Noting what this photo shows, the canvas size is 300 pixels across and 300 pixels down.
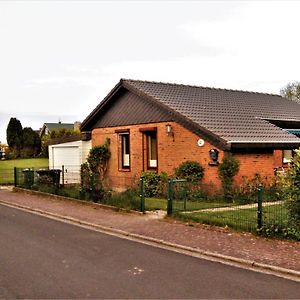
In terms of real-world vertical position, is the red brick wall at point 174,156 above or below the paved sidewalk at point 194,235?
above

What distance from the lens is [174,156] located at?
1803cm

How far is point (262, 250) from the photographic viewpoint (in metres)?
8.48

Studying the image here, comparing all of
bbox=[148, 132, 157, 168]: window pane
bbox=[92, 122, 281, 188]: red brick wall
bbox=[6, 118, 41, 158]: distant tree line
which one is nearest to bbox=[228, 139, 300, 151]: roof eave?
bbox=[92, 122, 281, 188]: red brick wall

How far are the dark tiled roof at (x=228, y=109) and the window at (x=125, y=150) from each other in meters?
2.60

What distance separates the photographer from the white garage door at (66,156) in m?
25.3

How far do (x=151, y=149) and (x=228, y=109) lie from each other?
4.29m

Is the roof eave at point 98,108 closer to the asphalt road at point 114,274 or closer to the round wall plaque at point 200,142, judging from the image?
the round wall plaque at point 200,142

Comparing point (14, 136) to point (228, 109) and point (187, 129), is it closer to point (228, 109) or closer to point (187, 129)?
point (228, 109)

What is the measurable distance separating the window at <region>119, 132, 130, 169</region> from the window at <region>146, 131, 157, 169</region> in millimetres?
1711

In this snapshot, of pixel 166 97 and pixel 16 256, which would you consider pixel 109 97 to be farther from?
pixel 16 256

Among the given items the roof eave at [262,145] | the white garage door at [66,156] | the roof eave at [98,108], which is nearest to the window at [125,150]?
the roof eave at [98,108]

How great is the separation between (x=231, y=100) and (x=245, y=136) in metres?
6.77

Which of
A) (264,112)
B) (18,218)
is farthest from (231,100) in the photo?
(18,218)

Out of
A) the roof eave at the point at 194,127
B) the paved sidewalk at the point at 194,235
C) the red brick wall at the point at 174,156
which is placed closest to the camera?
the paved sidewalk at the point at 194,235
